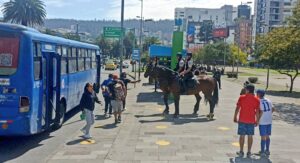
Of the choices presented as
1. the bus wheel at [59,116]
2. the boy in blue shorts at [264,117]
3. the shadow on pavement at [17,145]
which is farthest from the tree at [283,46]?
the shadow on pavement at [17,145]

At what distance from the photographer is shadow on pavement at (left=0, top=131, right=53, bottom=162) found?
8875 millimetres

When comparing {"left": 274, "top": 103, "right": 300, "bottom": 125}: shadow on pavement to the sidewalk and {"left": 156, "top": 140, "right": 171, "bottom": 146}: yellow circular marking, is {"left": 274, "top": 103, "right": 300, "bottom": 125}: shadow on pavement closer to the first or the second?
the sidewalk

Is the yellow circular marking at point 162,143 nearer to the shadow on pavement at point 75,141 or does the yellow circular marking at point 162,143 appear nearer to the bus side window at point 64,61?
the shadow on pavement at point 75,141

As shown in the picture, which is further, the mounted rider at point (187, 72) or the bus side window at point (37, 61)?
the mounted rider at point (187, 72)

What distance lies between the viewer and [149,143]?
10016mm

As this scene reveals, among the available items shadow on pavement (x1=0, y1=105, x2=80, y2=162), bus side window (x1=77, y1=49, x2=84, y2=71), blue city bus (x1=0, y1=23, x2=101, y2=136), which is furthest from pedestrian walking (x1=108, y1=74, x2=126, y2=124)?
bus side window (x1=77, y1=49, x2=84, y2=71)

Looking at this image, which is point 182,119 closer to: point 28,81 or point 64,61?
point 64,61

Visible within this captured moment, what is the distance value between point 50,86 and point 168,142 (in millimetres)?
3694

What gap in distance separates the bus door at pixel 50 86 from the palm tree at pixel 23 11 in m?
49.4

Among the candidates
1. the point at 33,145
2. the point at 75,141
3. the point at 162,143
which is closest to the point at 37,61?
the point at 33,145

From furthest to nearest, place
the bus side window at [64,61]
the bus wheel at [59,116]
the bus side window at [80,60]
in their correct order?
the bus side window at [80,60]
the bus side window at [64,61]
the bus wheel at [59,116]

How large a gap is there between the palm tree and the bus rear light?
51561mm

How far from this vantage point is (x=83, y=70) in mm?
16062

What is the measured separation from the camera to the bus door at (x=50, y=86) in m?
10.2
